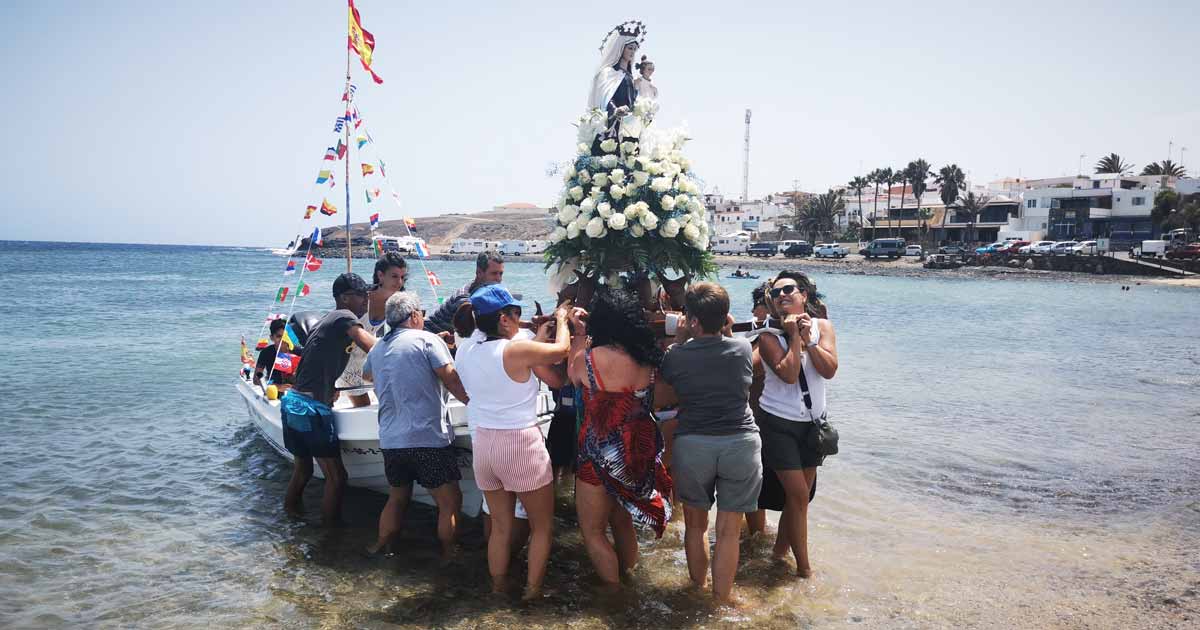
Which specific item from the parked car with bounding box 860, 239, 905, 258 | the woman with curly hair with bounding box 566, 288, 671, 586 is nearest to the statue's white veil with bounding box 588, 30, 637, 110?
the woman with curly hair with bounding box 566, 288, 671, 586

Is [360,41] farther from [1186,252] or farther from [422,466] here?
[1186,252]

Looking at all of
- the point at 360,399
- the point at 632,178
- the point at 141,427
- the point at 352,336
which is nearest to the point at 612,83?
the point at 632,178

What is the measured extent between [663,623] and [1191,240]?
76.9m

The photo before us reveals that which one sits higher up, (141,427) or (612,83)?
(612,83)

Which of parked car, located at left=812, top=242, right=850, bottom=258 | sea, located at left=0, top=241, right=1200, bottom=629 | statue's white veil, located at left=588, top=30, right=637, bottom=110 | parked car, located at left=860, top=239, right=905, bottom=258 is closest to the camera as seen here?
sea, located at left=0, top=241, right=1200, bottom=629

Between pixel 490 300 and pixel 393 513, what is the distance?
7.83 ft

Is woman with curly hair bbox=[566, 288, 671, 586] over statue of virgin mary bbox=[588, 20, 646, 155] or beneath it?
beneath

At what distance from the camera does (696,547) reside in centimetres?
522

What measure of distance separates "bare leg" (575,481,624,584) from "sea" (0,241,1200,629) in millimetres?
347

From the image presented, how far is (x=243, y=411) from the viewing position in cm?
1313

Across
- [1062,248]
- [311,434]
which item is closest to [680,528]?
Answer: [311,434]

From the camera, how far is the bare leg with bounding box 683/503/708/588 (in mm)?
5156

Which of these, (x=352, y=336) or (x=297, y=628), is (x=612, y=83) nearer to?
(x=352, y=336)

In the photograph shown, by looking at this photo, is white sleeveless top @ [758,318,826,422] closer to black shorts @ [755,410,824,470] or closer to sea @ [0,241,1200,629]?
black shorts @ [755,410,824,470]
